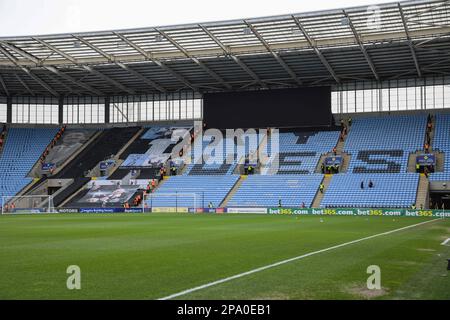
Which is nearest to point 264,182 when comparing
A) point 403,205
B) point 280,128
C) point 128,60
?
point 280,128

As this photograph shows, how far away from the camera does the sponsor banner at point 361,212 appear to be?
45.4 meters

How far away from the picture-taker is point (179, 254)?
14562 millimetres

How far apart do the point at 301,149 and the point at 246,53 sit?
15.0 metres

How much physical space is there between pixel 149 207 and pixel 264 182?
12665 mm

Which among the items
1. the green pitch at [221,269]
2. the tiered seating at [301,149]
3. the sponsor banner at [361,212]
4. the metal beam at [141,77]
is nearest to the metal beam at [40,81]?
the metal beam at [141,77]

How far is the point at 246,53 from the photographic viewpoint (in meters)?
53.8

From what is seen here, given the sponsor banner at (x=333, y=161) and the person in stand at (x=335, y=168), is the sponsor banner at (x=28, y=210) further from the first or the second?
the person in stand at (x=335, y=168)

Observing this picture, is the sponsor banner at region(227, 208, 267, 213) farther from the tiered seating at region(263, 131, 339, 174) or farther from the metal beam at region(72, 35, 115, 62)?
the metal beam at region(72, 35, 115, 62)

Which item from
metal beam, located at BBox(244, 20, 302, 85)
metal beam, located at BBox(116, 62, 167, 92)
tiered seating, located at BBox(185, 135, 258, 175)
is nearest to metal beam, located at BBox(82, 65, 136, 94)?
metal beam, located at BBox(116, 62, 167, 92)

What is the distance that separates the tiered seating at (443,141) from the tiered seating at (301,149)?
11.1m

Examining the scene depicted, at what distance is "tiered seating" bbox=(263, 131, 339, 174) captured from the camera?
198 feet

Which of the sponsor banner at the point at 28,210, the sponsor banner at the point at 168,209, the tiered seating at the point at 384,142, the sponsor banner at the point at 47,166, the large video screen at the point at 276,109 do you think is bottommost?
the sponsor banner at the point at 28,210
